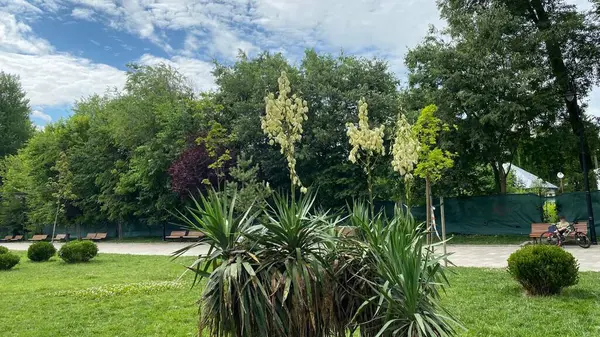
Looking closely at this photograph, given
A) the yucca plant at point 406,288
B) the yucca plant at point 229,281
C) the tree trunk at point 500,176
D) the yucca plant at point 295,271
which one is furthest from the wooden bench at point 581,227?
the yucca plant at point 229,281

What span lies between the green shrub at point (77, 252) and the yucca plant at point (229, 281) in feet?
42.8

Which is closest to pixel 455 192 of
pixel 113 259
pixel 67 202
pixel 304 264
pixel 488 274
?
pixel 488 274

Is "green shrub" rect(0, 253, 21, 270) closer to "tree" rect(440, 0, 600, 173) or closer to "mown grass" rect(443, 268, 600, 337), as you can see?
"mown grass" rect(443, 268, 600, 337)

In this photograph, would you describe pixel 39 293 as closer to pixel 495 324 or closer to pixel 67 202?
pixel 495 324

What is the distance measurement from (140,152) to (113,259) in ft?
36.0

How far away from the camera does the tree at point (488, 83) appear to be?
15117mm

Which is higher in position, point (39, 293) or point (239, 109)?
point (239, 109)

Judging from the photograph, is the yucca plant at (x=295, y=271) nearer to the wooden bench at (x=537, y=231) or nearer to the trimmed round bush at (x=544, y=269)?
the trimmed round bush at (x=544, y=269)

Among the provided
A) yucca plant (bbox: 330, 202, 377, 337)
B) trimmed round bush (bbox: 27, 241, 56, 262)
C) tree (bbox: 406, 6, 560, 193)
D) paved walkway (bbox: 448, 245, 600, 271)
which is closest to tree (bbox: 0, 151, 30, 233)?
trimmed round bush (bbox: 27, 241, 56, 262)

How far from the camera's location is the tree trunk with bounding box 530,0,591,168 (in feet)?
51.7

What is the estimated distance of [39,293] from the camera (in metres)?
9.03

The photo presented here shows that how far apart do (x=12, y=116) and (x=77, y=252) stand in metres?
38.7

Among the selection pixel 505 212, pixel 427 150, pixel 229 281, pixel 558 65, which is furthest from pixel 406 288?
pixel 558 65

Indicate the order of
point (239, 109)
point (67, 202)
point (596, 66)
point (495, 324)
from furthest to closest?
point (67, 202) < point (239, 109) < point (596, 66) < point (495, 324)
